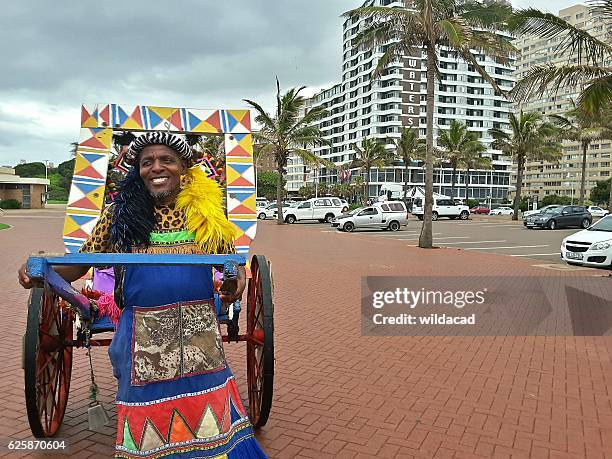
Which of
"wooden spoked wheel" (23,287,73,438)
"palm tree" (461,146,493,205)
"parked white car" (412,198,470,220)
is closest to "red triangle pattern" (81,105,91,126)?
"wooden spoked wheel" (23,287,73,438)

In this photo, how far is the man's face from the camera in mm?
2635

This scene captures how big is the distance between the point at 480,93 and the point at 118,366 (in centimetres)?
10322

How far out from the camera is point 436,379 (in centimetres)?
483

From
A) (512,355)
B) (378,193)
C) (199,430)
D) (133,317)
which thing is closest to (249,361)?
(199,430)

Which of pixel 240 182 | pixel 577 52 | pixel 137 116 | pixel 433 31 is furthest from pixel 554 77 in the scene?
pixel 137 116

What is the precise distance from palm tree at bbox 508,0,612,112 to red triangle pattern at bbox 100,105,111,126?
10.3 metres

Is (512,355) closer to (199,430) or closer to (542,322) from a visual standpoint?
(542,322)

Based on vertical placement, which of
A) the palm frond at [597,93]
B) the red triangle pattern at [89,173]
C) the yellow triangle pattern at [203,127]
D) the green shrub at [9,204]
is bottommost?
the green shrub at [9,204]

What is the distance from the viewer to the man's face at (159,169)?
2635mm

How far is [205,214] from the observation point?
265 cm

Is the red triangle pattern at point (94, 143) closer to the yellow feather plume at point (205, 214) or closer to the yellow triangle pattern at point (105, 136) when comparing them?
the yellow triangle pattern at point (105, 136)

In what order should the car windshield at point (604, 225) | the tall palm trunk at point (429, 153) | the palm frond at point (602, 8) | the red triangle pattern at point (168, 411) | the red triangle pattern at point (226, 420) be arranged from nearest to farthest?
the red triangle pattern at point (168, 411)
the red triangle pattern at point (226, 420)
the palm frond at point (602, 8)
the car windshield at point (604, 225)
the tall palm trunk at point (429, 153)

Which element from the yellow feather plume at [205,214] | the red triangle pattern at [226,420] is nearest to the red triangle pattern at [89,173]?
the yellow feather plume at [205,214]

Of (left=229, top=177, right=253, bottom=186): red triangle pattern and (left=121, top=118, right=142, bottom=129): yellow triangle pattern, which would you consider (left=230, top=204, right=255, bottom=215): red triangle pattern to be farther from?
(left=121, top=118, right=142, bottom=129): yellow triangle pattern
